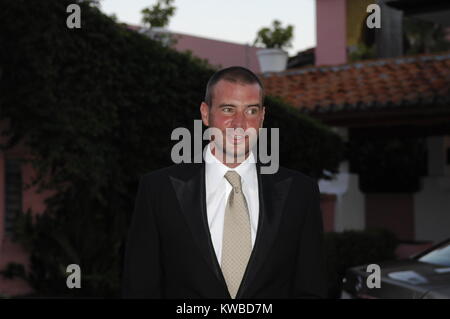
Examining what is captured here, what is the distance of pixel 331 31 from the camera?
1622 centimetres

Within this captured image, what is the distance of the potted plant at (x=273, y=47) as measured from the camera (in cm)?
1545

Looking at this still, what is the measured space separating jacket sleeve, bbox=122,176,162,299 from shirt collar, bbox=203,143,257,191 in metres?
0.21

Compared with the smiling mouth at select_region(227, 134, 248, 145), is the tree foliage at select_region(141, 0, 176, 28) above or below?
above

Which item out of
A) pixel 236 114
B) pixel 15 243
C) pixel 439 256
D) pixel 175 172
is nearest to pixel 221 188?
pixel 175 172

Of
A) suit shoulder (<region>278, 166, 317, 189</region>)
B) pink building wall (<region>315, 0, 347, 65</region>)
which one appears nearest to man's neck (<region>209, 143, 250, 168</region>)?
suit shoulder (<region>278, 166, 317, 189</region>)

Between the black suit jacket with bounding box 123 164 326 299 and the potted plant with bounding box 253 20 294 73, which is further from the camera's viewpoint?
the potted plant with bounding box 253 20 294 73

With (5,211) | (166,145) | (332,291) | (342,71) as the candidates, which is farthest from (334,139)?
(5,211)

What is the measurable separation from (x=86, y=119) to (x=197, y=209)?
364 cm

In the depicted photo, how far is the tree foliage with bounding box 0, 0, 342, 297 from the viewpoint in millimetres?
5504

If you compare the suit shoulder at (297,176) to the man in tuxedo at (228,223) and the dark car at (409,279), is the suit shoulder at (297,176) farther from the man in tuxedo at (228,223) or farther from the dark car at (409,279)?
the dark car at (409,279)

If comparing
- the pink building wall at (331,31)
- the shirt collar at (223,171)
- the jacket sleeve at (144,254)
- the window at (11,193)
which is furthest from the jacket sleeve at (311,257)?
the pink building wall at (331,31)

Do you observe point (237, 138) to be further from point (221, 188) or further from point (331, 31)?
point (331, 31)

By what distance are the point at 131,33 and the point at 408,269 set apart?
3.25 m

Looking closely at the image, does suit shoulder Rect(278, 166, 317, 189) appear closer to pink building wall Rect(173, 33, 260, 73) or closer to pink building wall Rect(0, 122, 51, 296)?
pink building wall Rect(0, 122, 51, 296)
